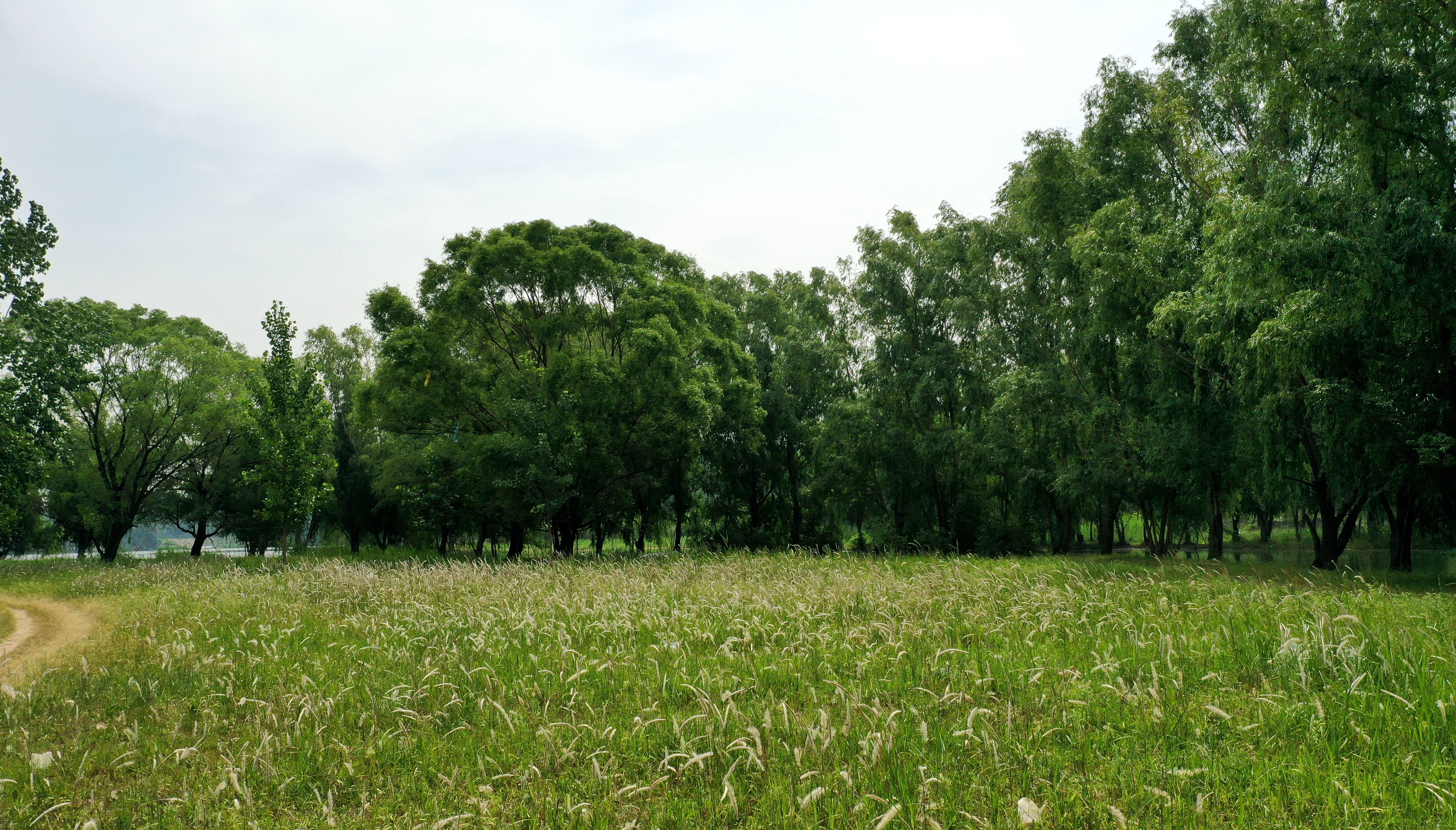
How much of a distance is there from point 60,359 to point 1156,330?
124 feet

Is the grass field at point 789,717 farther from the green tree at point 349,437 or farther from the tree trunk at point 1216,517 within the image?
the green tree at point 349,437

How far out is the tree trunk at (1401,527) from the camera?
2286cm

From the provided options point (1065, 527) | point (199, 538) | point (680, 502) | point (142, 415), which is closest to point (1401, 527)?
point (1065, 527)

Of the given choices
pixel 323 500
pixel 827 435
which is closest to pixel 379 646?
pixel 323 500

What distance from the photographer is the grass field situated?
3830 millimetres

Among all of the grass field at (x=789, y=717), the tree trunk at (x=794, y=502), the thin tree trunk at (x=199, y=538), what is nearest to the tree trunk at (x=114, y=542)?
the thin tree trunk at (x=199, y=538)

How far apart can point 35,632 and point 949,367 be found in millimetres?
30006

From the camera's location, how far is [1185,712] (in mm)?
4742

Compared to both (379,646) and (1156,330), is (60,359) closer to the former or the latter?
(379,646)

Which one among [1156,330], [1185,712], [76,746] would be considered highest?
[1156,330]

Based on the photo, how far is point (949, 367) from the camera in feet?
103

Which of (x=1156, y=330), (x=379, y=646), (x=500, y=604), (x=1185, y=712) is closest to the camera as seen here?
(x=1185, y=712)

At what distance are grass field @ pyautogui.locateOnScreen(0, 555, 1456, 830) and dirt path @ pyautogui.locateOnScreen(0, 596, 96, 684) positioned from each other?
1.61 m

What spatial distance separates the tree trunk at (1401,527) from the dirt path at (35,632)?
105ft
